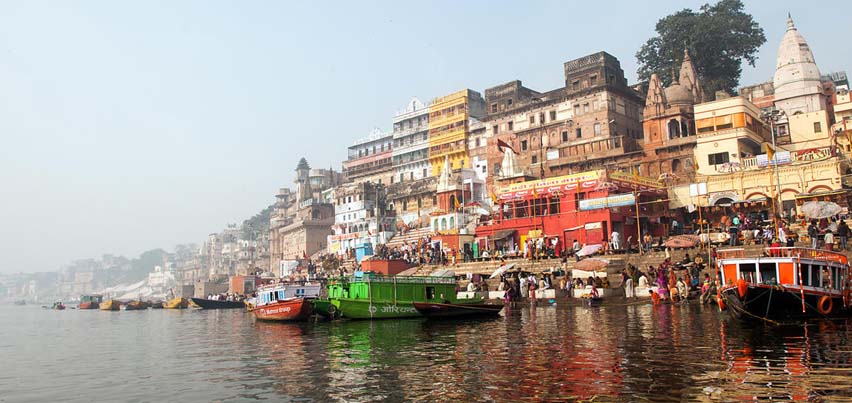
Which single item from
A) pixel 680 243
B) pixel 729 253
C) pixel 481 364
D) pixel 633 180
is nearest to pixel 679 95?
pixel 633 180

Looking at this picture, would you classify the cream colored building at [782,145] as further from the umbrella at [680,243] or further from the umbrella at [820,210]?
the umbrella at [680,243]

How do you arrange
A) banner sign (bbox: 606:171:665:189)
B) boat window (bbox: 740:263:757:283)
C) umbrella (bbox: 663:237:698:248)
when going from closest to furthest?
boat window (bbox: 740:263:757:283), umbrella (bbox: 663:237:698:248), banner sign (bbox: 606:171:665:189)

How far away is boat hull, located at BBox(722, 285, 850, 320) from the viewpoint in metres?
17.3

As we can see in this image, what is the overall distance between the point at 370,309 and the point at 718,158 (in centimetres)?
2886

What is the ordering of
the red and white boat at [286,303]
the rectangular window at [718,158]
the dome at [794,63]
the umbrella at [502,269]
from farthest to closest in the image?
the dome at [794,63] → the rectangular window at [718,158] → the umbrella at [502,269] → the red and white boat at [286,303]

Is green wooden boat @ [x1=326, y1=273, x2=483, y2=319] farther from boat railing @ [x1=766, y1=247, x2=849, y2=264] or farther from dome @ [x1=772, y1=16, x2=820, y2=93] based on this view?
dome @ [x1=772, y1=16, x2=820, y2=93]

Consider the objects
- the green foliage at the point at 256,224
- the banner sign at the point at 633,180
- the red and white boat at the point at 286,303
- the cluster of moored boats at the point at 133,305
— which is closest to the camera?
the red and white boat at the point at 286,303

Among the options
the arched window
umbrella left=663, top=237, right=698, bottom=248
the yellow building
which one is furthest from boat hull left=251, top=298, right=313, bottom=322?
the yellow building

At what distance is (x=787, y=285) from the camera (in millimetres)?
17906

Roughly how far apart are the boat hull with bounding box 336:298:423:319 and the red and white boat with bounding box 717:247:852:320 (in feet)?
39.4

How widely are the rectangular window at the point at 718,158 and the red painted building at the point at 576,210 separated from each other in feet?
13.2

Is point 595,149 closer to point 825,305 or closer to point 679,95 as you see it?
point 679,95

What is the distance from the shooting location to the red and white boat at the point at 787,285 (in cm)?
1745

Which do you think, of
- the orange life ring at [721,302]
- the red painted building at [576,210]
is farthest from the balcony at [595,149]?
the orange life ring at [721,302]
